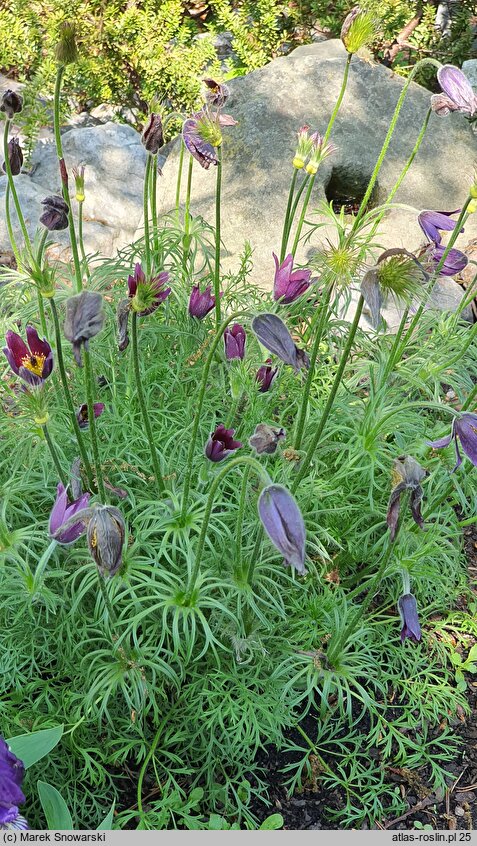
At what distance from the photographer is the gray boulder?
3848mm

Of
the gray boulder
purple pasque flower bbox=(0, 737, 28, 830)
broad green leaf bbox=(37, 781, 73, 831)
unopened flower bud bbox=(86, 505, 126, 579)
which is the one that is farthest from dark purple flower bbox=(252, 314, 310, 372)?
the gray boulder

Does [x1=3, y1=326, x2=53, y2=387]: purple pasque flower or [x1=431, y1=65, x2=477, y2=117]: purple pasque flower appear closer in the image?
[x1=3, y1=326, x2=53, y2=387]: purple pasque flower

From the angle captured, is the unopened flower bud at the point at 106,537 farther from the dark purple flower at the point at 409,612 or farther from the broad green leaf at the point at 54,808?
the dark purple flower at the point at 409,612

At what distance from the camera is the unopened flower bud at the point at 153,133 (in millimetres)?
2244

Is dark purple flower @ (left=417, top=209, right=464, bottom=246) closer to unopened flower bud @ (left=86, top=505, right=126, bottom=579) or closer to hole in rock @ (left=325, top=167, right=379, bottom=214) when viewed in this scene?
unopened flower bud @ (left=86, top=505, right=126, bottom=579)

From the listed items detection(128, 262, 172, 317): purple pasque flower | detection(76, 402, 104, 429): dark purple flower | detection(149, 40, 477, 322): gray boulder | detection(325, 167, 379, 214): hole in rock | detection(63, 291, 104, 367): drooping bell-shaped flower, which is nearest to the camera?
detection(63, 291, 104, 367): drooping bell-shaped flower

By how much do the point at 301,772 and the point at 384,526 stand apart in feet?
2.67

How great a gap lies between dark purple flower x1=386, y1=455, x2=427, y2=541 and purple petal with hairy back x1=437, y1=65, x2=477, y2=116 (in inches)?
47.0

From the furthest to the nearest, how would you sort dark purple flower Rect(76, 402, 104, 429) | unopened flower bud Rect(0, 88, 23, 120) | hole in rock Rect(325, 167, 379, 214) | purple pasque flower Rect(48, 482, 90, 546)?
hole in rock Rect(325, 167, 379, 214)
unopened flower bud Rect(0, 88, 23, 120)
dark purple flower Rect(76, 402, 104, 429)
purple pasque flower Rect(48, 482, 90, 546)

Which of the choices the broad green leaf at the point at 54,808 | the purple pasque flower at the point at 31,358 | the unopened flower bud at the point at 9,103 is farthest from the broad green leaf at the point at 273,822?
the unopened flower bud at the point at 9,103

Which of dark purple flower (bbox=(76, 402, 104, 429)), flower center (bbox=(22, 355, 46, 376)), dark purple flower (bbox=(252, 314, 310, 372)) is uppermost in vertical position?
dark purple flower (bbox=(252, 314, 310, 372))

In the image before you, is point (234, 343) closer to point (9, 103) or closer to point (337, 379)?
point (337, 379)

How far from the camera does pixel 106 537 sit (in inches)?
61.4

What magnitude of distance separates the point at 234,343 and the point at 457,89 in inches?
40.7
